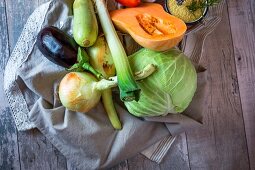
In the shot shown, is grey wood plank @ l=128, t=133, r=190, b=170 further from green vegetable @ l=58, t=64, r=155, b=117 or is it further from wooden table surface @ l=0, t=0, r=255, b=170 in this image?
green vegetable @ l=58, t=64, r=155, b=117

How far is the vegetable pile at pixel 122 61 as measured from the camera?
2.63 feet

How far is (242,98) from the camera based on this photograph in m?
1.07

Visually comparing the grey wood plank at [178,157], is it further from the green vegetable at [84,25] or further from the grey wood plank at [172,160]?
the green vegetable at [84,25]

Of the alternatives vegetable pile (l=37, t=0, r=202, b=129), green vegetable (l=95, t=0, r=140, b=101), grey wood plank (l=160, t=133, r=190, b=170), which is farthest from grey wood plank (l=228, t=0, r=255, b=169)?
green vegetable (l=95, t=0, r=140, b=101)

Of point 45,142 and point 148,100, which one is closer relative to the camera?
point 148,100

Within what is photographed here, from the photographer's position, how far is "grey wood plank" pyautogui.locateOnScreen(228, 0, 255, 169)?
1069mm

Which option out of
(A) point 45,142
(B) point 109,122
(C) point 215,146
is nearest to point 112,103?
(B) point 109,122

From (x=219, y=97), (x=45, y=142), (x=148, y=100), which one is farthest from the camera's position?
(x=219, y=97)

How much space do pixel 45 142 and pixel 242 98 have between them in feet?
1.85

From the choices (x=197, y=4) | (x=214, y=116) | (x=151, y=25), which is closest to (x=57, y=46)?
(x=151, y=25)

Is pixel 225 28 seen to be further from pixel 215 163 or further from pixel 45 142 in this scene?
pixel 45 142

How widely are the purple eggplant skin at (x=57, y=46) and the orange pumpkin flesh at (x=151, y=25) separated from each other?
0.12 meters

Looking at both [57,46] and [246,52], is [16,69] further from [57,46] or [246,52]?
[246,52]

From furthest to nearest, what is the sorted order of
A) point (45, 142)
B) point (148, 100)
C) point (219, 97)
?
point (219, 97) → point (45, 142) → point (148, 100)
